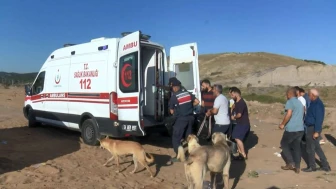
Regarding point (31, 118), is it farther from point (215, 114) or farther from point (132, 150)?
point (215, 114)

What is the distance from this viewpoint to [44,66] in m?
10.6

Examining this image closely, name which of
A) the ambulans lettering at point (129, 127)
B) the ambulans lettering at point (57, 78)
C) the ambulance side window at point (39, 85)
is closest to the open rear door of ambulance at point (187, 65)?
the ambulans lettering at point (129, 127)

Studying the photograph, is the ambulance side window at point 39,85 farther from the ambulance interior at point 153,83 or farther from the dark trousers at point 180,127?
the dark trousers at point 180,127

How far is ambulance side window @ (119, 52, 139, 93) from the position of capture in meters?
7.52

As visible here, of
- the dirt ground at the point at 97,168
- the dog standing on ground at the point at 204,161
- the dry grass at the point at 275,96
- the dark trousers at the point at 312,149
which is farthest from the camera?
the dry grass at the point at 275,96

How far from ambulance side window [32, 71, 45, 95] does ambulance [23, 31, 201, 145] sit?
0.53ft

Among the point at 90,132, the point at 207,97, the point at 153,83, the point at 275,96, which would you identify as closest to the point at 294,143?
the point at 207,97

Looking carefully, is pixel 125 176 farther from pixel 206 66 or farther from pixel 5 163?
pixel 206 66

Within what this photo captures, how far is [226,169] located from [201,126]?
3.22m

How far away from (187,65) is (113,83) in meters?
2.32

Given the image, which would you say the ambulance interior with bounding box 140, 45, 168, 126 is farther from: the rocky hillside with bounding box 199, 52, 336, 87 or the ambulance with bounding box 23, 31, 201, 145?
the rocky hillside with bounding box 199, 52, 336, 87

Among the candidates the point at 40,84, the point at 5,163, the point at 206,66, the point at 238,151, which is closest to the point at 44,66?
the point at 40,84

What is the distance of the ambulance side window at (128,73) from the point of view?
296 inches

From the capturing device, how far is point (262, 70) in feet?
219
